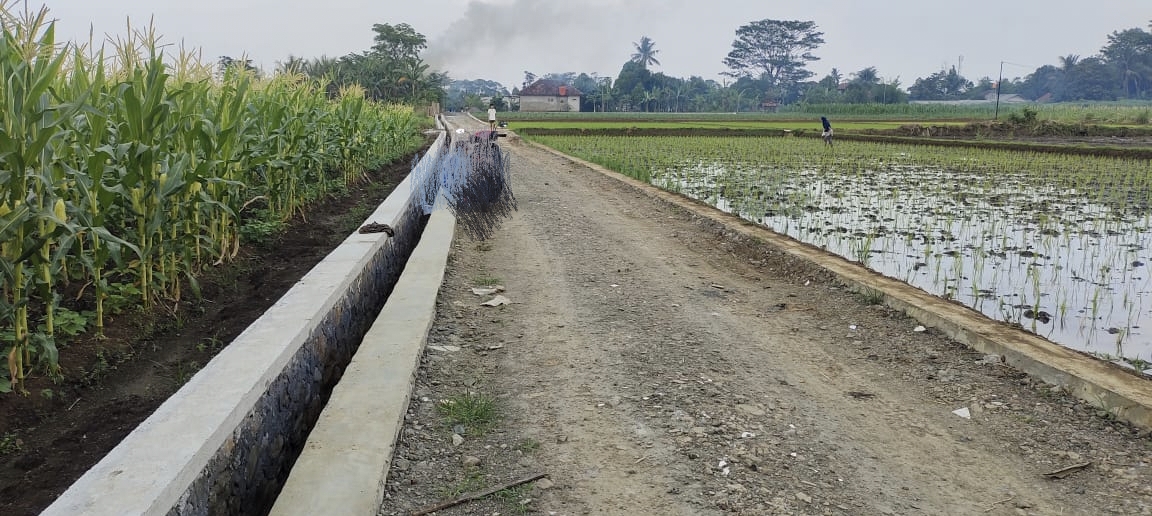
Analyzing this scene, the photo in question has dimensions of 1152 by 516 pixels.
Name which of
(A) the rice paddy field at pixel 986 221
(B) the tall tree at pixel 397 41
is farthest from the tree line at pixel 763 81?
(A) the rice paddy field at pixel 986 221

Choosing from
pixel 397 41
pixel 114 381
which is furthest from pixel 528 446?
pixel 397 41

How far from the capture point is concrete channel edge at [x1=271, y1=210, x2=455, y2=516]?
7.59 feet

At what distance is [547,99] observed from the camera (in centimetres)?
7925

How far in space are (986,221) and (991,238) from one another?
3.87ft

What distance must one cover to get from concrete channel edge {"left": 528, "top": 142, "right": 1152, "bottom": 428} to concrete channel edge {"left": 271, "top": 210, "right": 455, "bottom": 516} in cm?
270

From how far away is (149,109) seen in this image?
4.11 metres

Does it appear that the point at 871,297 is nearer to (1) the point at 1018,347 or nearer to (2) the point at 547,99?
(1) the point at 1018,347

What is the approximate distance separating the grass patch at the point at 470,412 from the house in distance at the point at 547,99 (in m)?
76.8

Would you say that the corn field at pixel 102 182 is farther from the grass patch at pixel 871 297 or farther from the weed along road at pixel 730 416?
the grass patch at pixel 871 297

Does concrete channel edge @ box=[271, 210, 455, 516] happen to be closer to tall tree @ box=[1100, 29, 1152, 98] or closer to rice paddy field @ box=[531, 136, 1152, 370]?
rice paddy field @ box=[531, 136, 1152, 370]

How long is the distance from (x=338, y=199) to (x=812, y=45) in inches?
4087

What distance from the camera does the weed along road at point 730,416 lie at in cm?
254

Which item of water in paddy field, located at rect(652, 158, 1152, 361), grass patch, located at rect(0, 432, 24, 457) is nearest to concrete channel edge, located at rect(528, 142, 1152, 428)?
water in paddy field, located at rect(652, 158, 1152, 361)

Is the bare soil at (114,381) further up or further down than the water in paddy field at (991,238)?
further up
